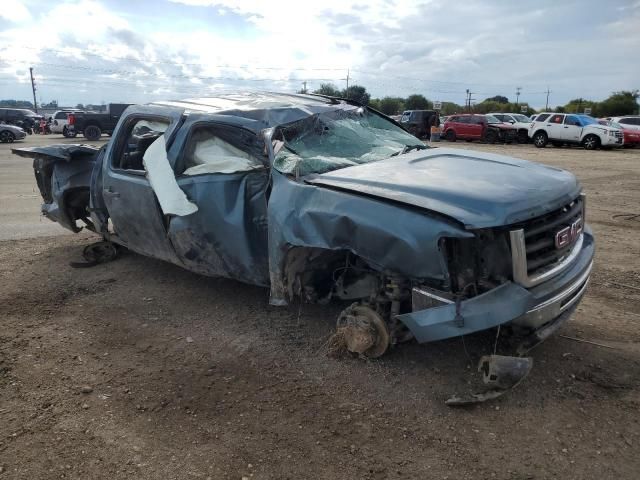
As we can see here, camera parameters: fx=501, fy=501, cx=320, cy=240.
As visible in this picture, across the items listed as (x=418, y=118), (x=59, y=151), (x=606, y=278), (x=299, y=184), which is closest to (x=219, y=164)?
(x=299, y=184)

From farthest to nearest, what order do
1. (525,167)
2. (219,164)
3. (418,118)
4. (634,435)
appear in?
1. (418,118)
2. (219,164)
3. (525,167)
4. (634,435)

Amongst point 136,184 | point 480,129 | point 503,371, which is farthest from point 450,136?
point 503,371

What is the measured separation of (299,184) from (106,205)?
2591 mm

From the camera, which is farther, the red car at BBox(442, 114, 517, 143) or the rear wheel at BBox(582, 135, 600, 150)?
the red car at BBox(442, 114, 517, 143)

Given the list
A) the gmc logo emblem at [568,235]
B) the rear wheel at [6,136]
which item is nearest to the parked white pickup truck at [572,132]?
the gmc logo emblem at [568,235]

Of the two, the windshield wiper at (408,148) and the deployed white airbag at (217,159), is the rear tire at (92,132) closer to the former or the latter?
the deployed white airbag at (217,159)

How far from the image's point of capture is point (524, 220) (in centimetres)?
268

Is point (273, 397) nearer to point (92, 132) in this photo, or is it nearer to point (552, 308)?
point (552, 308)

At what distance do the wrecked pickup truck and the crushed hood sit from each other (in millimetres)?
12

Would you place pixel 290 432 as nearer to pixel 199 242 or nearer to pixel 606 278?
pixel 199 242

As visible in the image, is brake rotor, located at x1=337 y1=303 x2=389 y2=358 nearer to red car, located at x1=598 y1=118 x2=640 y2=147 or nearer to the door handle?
the door handle

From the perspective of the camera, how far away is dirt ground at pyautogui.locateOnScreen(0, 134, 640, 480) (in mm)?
2516

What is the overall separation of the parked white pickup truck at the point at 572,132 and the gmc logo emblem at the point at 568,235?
2130 cm

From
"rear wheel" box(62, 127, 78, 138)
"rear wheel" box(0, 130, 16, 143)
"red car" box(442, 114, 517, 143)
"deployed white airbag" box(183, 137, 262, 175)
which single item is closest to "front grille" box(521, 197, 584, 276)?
"deployed white airbag" box(183, 137, 262, 175)
